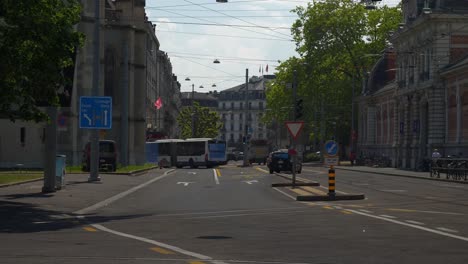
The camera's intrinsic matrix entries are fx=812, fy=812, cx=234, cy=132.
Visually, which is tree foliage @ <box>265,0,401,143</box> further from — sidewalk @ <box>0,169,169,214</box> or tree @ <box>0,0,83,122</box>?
tree @ <box>0,0,83,122</box>

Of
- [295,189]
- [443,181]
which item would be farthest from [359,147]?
[295,189]

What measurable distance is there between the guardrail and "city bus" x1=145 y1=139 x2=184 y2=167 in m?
32.8

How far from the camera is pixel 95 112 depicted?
3881 centimetres

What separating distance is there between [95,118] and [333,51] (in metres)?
61.1

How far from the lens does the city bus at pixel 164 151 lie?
81.6 metres

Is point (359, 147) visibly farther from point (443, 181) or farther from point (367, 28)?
point (443, 181)

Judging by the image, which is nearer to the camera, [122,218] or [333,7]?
[122,218]

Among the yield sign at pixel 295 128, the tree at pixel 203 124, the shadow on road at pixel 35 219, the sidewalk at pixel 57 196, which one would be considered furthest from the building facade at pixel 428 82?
the tree at pixel 203 124

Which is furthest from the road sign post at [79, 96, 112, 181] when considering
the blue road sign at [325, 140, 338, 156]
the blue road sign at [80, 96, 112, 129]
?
the blue road sign at [325, 140, 338, 156]

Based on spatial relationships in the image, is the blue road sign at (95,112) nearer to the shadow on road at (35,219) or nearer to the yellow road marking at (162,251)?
the shadow on road at (35,219)

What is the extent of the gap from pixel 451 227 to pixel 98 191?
55.3 ft

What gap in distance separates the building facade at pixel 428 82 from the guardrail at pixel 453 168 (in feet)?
37.1

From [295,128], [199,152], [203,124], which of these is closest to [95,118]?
[295,128]

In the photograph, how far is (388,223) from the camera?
1781cm
